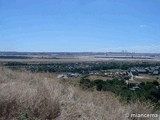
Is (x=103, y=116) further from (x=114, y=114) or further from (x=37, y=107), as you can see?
(x=37, y=107)

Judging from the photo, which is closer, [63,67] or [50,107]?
[50,107]

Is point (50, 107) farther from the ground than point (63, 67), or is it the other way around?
point (50, 107)

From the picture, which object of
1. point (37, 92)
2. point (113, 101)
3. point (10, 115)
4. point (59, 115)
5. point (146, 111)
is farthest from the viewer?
point (113, 101)

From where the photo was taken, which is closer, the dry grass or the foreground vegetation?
the dry grass

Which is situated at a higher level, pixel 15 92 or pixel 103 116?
pixel 15 92

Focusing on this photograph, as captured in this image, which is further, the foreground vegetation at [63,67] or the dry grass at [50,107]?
the foreground vegetation at [63,67]

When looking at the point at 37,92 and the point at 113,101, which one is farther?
the point at 113,101

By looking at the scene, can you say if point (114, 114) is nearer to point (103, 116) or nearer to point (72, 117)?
point (103, 116)

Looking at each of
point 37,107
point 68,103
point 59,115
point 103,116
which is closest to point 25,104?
point 37,107

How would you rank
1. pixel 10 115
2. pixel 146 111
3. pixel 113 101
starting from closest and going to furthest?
1. pixel 10 115
2. pixel 146 111
3. pixel 113 101

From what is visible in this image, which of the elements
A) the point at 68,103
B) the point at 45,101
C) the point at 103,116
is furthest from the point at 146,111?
the point at 45,101
